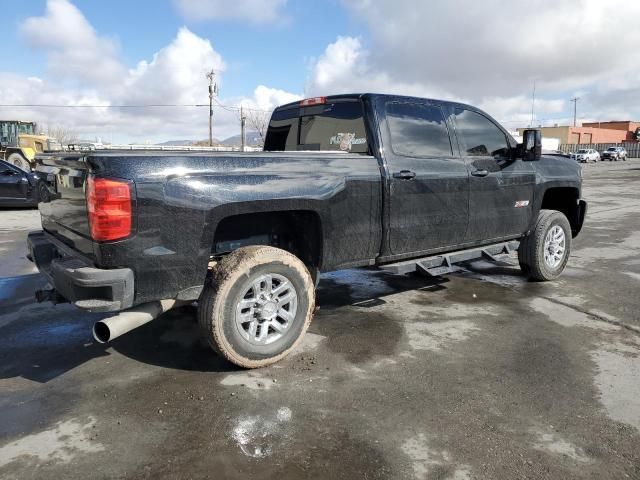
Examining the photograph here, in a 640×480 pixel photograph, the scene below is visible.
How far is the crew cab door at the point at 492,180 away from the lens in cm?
508

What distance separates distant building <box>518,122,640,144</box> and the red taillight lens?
259 ft

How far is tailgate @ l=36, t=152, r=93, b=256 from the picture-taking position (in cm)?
325

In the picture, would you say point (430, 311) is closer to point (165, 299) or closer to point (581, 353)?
point (581, 353)

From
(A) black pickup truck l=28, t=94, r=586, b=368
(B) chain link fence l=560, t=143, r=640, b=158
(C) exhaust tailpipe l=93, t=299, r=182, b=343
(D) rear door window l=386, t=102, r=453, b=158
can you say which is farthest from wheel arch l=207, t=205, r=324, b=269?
(B) chain link fence l=560, t=143, r=640, b=158

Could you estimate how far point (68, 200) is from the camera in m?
3.53

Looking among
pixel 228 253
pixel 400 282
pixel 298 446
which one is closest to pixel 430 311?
pixel 400 282

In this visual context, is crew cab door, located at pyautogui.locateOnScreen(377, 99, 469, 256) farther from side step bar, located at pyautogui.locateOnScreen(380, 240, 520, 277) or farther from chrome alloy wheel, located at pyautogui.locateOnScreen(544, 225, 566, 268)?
chrome alloy wheel, located at pyautogui.locateOnScreen(544, 225, 566, 268)

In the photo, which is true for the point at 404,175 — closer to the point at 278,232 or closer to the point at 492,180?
the point at 278,232

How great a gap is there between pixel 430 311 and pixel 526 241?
68.7 inches

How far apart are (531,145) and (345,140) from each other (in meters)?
2.06

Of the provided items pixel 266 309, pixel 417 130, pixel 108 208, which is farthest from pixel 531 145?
pixel 108 208

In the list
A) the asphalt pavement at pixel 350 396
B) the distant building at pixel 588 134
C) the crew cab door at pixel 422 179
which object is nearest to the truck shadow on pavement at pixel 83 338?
the asphalt pavement at pixel 350 396

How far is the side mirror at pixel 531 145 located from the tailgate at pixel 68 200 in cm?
414

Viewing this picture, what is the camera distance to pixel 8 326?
183 inches
